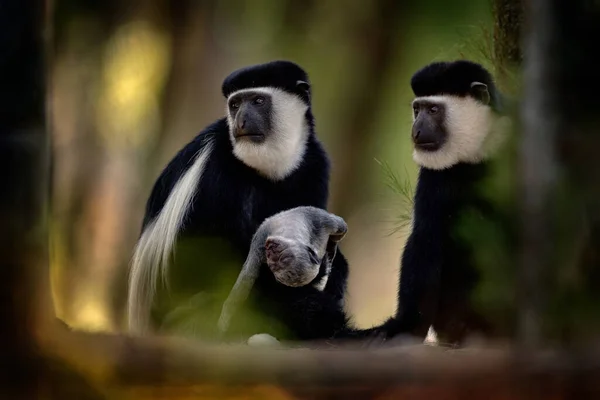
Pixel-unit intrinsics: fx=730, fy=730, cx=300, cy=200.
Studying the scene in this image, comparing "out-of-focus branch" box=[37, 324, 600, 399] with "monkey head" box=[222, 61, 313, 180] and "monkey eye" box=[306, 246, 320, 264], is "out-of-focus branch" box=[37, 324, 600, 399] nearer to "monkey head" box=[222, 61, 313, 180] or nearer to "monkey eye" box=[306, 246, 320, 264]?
"monkey eye" box=[306, 246, 320, 264]

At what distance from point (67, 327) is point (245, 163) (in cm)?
125

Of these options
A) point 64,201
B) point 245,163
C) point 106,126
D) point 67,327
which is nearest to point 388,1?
point 245,163

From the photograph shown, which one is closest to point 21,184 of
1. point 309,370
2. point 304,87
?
point 309,370

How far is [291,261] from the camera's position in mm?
1606

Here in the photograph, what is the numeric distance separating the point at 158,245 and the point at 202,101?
0.71 m

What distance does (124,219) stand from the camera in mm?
2170

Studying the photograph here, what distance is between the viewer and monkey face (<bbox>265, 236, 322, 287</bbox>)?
1.61m

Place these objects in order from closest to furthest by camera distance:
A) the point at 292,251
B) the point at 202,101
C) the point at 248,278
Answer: the point at 292,251, the point at 248,278, the point at 202,101

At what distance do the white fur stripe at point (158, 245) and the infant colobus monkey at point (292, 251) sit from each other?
0.24m

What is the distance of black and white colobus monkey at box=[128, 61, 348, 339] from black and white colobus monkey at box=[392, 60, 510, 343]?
238mm

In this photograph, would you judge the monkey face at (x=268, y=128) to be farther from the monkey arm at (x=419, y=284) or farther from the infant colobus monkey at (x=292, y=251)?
the monkey arm at (x=419, y=284)

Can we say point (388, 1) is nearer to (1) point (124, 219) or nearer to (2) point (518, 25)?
(2) point (518, 25)

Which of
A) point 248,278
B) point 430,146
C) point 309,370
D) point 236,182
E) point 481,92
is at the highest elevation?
point 481,92

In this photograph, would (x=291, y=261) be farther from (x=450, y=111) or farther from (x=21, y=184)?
(x=21, y=184)
